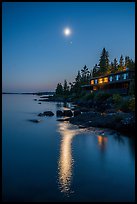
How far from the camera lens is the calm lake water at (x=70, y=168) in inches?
393

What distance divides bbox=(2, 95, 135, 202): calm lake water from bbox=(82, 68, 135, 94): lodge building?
32.5 metres

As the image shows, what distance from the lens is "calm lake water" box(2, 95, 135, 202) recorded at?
9.98 metres

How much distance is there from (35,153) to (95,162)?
5.92m

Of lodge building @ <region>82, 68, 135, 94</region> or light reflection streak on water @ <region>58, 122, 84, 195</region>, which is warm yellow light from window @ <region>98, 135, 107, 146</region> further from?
lodge building @ <region>82, 68, 135, 94</region>

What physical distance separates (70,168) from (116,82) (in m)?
47.1

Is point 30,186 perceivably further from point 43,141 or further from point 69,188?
point 43,141

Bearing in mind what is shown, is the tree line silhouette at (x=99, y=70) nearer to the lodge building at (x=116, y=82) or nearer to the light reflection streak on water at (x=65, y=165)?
the lodge building at (x=116, y=82)

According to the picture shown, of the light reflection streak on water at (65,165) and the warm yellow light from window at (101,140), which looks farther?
the warm yellow light from window at (101,140)

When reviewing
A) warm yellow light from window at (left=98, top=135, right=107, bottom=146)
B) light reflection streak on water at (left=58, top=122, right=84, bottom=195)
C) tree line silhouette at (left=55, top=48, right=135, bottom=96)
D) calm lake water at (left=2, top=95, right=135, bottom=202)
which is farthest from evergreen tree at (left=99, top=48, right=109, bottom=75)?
light reflection streak on water at (left=58, top=122, right=84, bottom=195)

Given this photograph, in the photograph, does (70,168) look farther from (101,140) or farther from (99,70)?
(99,70)

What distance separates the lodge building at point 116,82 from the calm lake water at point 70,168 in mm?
32516

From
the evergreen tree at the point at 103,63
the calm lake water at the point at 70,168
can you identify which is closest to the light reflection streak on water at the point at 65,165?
the calm lake water at the point at 70,168

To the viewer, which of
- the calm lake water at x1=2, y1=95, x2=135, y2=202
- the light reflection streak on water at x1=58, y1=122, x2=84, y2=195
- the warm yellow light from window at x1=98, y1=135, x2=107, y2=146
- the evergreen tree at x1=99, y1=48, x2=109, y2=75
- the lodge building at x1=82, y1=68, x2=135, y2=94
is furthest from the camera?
the evergreen tree at x1=99, y1=48, x2=109, y2=75

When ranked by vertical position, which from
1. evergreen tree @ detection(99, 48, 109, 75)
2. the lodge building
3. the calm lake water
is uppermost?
evergreen tree @ detection(99, 48, 109, 75)
